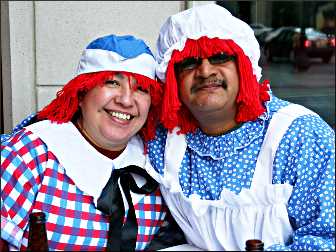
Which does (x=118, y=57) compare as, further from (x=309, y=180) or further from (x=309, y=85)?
(x=309, y=85)

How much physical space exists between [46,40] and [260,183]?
2142 millimetres

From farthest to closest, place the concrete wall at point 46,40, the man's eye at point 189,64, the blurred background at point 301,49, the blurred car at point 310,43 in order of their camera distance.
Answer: the blurred car at point 310,43 < the blurred background at point 301,49 < the concrete wall at point 46,40 < the man's eye at point 189,64

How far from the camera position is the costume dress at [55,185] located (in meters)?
2.17

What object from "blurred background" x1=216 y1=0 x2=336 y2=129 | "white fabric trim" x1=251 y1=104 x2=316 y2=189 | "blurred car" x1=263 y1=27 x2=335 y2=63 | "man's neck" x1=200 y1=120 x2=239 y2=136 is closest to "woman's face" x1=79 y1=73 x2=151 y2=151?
"man's neck" x1=200 y1=120 x2=239 y2=136

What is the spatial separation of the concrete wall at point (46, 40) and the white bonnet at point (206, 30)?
176cm

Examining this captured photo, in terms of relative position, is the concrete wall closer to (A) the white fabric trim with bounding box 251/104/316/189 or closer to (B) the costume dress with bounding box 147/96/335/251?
(B) the costume dress with bounding box 147/96/335/251

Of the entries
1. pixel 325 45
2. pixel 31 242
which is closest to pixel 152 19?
pixel 31 242

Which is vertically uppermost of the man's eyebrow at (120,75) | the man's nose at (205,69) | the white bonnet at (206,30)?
the white bonnet at (206,30)

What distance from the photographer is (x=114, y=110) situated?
2305 millimetres

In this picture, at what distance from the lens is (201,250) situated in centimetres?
229

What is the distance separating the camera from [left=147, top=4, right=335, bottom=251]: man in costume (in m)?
2.15

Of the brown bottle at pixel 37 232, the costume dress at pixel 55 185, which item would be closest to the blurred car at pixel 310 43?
the costume dress at pixel 55 185

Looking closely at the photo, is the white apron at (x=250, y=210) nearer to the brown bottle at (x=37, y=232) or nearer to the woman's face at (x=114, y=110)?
the woman's face at (x=114, y=110)

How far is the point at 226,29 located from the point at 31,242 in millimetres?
929
